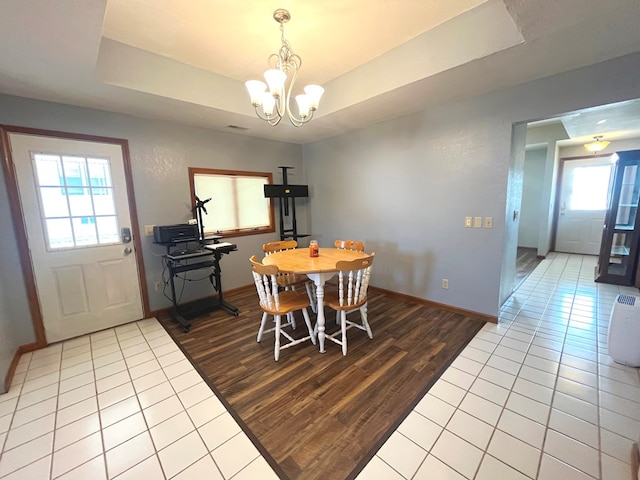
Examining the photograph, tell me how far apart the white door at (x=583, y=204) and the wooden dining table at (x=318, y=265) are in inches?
243

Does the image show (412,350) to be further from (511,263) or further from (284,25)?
(284,25)

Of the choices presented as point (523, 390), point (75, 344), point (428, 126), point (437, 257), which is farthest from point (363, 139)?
point (75, 344)

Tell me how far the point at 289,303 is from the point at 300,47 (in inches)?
93.9

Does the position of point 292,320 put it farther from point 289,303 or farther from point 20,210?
point 20,210

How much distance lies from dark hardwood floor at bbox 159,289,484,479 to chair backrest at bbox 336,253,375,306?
1.59 ft

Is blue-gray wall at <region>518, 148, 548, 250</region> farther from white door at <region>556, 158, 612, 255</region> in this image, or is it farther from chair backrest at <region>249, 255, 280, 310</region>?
chair backrest at <region>249, 255, 280, 310</region>

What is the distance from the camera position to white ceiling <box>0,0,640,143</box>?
5.24 ft

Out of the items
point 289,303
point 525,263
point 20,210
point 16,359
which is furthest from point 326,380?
point 525,263

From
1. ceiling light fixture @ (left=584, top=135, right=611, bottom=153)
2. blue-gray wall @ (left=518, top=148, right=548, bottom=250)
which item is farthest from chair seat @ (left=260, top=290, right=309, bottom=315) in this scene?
blue-gray wall @ (left=518, top=148, right=548, bottom=250)

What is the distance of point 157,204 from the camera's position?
3.28 meters

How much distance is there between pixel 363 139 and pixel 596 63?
236cm

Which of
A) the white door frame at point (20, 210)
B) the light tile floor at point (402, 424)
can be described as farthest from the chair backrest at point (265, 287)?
the white door frame at point (20, 210)

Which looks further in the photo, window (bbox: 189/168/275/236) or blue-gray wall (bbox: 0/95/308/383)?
window (bbox: 189/168/275/236)

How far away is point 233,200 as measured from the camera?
4086mm
